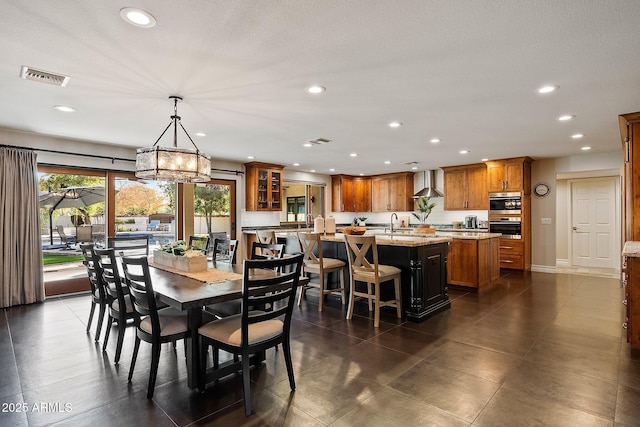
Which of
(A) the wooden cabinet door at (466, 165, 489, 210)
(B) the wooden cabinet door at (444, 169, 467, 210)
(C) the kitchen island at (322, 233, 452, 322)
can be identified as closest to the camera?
(C) the kitchen island at (322, 233, 452, 322)

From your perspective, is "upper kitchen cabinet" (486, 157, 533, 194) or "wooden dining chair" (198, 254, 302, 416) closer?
"wooden dining chair" (198, 254, 302, 416)

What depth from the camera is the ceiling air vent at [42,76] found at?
265 centimetres

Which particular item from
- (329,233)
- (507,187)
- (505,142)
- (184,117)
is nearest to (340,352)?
(329,233)

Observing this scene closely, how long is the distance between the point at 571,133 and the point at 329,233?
12.4ft

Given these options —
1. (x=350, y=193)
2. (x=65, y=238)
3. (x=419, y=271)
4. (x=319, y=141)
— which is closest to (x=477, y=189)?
(x=350, y=193)

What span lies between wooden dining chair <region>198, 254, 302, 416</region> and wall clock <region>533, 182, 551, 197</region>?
22.2 feet

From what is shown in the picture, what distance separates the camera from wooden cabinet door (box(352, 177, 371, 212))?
9938 mm

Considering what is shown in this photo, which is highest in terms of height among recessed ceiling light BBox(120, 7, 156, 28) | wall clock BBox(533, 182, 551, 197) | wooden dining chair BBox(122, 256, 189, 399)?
recessed ceiling light BBox(120, 7, 156, 28)

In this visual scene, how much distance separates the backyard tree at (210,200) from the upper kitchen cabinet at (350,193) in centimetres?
351

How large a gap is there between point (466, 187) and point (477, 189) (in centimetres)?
26

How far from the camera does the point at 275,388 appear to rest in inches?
92.7

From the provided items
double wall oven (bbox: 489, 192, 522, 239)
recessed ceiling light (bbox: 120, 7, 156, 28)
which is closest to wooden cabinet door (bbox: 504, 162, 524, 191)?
double wall oven (bbox: 489, 192, 522, 239)

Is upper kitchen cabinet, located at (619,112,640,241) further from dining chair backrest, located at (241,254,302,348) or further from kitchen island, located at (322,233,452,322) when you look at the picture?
dining chair backrest, located at (241,254,302,348)

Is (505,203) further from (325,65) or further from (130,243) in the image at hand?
(130,243)
